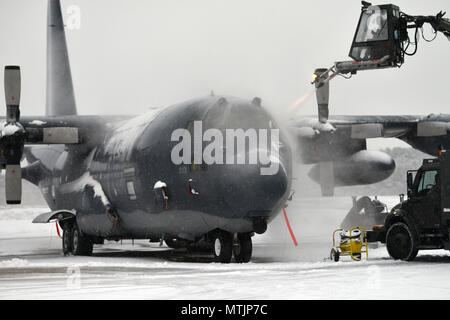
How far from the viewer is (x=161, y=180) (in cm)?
1664

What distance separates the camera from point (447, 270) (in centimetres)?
1346

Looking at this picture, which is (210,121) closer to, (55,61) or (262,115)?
(262,115)

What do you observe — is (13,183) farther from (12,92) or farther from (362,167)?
(362,167)

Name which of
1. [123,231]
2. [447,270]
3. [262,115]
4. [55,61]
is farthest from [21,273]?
[55,61]

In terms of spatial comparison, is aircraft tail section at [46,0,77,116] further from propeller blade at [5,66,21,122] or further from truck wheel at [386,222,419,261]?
truck wheel at [386,222,419,261]

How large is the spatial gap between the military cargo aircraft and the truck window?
3032 millimetres

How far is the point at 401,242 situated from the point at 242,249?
369 centimetres

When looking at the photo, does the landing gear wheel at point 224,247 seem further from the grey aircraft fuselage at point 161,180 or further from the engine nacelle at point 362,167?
the engine nacelle at point 362,167

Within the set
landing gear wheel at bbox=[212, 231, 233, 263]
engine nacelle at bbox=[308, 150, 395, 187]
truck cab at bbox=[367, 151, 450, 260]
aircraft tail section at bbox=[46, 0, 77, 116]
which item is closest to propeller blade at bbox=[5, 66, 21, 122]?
aircraft tail section at bbox=[46, 0, 77, 116]

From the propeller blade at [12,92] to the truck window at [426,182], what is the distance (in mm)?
10881

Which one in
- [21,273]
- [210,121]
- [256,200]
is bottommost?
[21,273]

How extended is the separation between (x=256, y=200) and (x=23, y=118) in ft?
29.8

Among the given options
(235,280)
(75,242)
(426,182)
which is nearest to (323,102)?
(426,182)

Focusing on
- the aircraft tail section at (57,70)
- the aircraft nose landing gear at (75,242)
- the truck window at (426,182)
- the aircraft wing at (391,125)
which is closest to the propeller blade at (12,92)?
the aircraft nose landing gear at (75,242)
